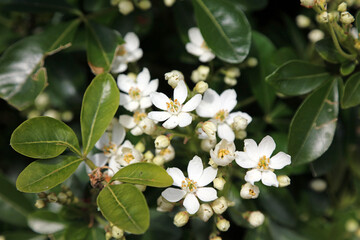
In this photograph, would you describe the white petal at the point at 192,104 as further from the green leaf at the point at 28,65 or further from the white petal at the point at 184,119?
the green leaf at the point at 28,65

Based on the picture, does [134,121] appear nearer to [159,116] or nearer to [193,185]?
[159,116]

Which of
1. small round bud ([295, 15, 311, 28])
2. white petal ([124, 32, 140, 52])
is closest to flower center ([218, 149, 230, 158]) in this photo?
white petal ([124, 32, 140, 52])

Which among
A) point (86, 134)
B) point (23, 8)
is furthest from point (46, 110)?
point (86, 134)

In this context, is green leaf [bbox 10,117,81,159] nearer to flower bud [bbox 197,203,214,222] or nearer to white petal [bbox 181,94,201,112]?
white petal [bbox 181,94,201,112]

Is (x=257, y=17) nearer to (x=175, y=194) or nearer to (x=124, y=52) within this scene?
(x=124, y=52)

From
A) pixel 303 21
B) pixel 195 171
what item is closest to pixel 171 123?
pixel 195 171
